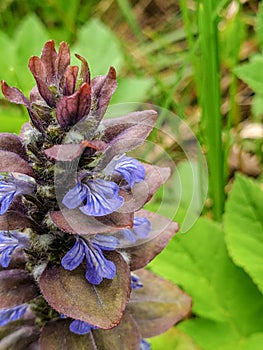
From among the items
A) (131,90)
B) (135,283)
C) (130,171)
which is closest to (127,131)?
(130,171)

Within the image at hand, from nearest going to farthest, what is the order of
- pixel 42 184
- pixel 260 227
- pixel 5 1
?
pixel 42 184 → pixel 260 227 → pixel 5 1

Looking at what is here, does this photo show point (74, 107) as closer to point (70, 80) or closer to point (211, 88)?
point (70, 80)

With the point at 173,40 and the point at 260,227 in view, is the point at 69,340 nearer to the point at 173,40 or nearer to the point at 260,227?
the point at 260,227

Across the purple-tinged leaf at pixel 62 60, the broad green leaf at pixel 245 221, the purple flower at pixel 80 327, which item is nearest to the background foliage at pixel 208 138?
the broad green leaf at pixel 245 221

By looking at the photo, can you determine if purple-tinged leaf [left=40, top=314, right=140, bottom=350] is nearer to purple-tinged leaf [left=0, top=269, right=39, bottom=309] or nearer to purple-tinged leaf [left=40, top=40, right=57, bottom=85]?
purple-tinged leaf [left=0, top=269, right=39, bottom=309]

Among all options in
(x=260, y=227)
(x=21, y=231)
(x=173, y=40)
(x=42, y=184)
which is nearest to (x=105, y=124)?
(x=42, y=184)

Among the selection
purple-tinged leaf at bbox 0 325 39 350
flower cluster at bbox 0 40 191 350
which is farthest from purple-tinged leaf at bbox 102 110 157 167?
purple-tinged leaf at bbox 0 325 39 350
